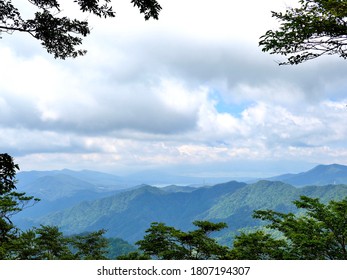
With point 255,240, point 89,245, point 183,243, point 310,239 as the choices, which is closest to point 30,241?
point 89,245

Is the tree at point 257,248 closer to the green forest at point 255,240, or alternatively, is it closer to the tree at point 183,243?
the green forest at point 255,240

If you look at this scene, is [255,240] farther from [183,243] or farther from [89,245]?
[89,245]

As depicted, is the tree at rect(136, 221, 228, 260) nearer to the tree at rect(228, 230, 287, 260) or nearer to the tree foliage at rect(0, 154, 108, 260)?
the tree at rect(228, 230, 287, 260)

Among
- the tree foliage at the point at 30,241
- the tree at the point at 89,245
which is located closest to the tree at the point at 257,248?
the tree foliage at the point at 30,241

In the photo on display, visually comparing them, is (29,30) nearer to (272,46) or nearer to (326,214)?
(272,46)

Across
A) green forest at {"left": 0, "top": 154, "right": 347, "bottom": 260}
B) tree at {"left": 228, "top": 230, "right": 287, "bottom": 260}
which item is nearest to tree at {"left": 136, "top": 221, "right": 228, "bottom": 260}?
green forest at {"left": 0, "top": 154, "right": 347, "bottom": 260}
